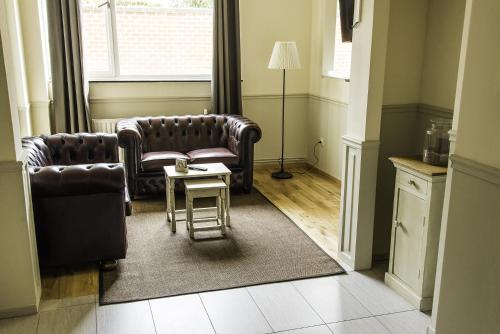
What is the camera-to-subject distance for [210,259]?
3543 millimetres

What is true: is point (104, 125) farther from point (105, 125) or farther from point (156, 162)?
point (156, 162)

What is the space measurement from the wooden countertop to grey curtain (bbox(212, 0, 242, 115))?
306 centimetres

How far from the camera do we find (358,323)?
2727 mm

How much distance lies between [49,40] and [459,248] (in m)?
4.63

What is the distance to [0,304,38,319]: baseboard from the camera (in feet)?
9.10

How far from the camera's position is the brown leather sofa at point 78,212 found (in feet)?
9.98

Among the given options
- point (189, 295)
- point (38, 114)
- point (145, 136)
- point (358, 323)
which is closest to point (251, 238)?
point (189, 295)

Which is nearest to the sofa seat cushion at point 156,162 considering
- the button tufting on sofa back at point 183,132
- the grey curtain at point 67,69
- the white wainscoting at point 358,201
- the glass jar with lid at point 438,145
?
the button tufting on sofa back at point 183,132

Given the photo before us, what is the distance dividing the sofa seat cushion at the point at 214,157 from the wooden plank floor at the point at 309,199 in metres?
0.52

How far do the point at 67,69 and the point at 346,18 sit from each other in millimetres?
2983

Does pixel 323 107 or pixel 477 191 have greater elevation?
pixel 477 191

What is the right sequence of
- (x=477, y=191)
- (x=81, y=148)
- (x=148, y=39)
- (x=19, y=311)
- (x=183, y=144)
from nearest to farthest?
(x=477, y=191), (x=19, y=311), (x=81, y=148), (x=183, y=144), (x=148, y=39)

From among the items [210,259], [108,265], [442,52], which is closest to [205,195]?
[210,259]

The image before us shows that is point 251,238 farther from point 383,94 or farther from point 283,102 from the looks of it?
Answer: point 283,102
